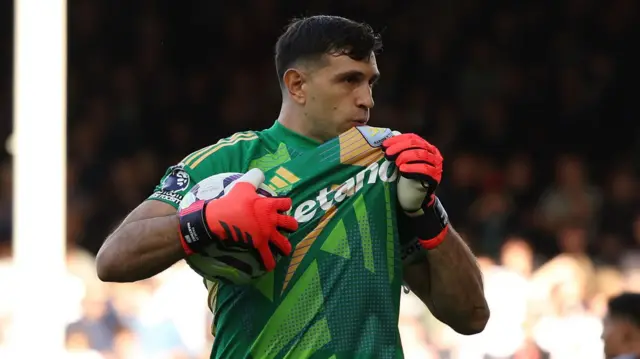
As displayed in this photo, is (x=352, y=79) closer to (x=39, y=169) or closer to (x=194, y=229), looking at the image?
(x=194, y=229)

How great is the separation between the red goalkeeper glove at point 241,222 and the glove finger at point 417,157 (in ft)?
1.00

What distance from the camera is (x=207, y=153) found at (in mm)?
3398

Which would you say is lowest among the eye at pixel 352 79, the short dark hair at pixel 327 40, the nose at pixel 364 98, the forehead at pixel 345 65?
the nose at pixel 364 98

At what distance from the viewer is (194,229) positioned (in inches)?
121

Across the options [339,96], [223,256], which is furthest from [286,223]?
[339,96]

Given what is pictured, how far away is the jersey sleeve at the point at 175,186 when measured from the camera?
329cm

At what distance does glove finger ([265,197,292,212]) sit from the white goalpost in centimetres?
414

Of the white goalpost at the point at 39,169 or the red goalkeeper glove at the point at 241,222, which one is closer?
the red goalkeeper glove at the point at 241,222

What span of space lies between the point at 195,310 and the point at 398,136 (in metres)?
4.90

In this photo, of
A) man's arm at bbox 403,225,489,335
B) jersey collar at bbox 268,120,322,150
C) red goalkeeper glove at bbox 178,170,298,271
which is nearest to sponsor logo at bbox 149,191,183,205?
red goalkeeper glove at bbox 178,170,298,271

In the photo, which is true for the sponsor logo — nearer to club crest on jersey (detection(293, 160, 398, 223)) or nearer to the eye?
club crest on jersey (detection(293, 160, 398, 223))

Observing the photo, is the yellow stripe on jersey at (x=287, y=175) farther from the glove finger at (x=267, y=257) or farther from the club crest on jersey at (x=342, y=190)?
the glove finger at (x=267, y=257)

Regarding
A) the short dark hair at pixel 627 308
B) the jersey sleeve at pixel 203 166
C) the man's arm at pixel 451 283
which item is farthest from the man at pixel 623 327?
the jersey sleeve at pixel 203 166

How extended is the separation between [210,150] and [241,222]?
16.5 inches
